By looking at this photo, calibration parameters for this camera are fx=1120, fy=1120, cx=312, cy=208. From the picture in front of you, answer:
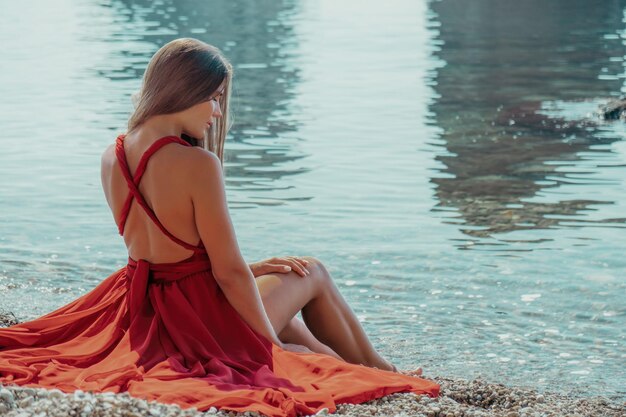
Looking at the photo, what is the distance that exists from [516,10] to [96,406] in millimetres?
34182

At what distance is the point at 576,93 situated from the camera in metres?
17.6

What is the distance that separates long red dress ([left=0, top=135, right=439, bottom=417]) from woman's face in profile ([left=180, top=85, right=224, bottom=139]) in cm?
12

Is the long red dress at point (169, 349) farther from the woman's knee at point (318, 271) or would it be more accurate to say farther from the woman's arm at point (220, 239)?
the woman's knee at point (318, 271)

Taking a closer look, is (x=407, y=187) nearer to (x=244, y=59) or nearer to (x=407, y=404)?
(x=407, y=404)

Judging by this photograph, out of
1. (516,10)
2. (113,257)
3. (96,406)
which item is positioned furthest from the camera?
(516,10)

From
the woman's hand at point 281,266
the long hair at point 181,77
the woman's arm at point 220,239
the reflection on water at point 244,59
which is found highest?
the long hair at point 181,77

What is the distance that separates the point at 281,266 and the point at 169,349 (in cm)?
73

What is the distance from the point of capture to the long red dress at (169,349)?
4.00 metres

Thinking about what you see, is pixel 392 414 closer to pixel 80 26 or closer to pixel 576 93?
pixel 576 93

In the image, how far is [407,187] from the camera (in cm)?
1095

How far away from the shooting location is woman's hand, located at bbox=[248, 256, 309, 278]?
187 inches

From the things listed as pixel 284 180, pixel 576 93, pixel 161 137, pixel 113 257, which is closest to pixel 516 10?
pixel 576 93

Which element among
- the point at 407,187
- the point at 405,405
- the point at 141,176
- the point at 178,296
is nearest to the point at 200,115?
the point at 141,176

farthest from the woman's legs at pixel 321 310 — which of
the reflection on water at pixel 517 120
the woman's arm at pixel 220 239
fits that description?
the reflection on water at pixel 517 120
